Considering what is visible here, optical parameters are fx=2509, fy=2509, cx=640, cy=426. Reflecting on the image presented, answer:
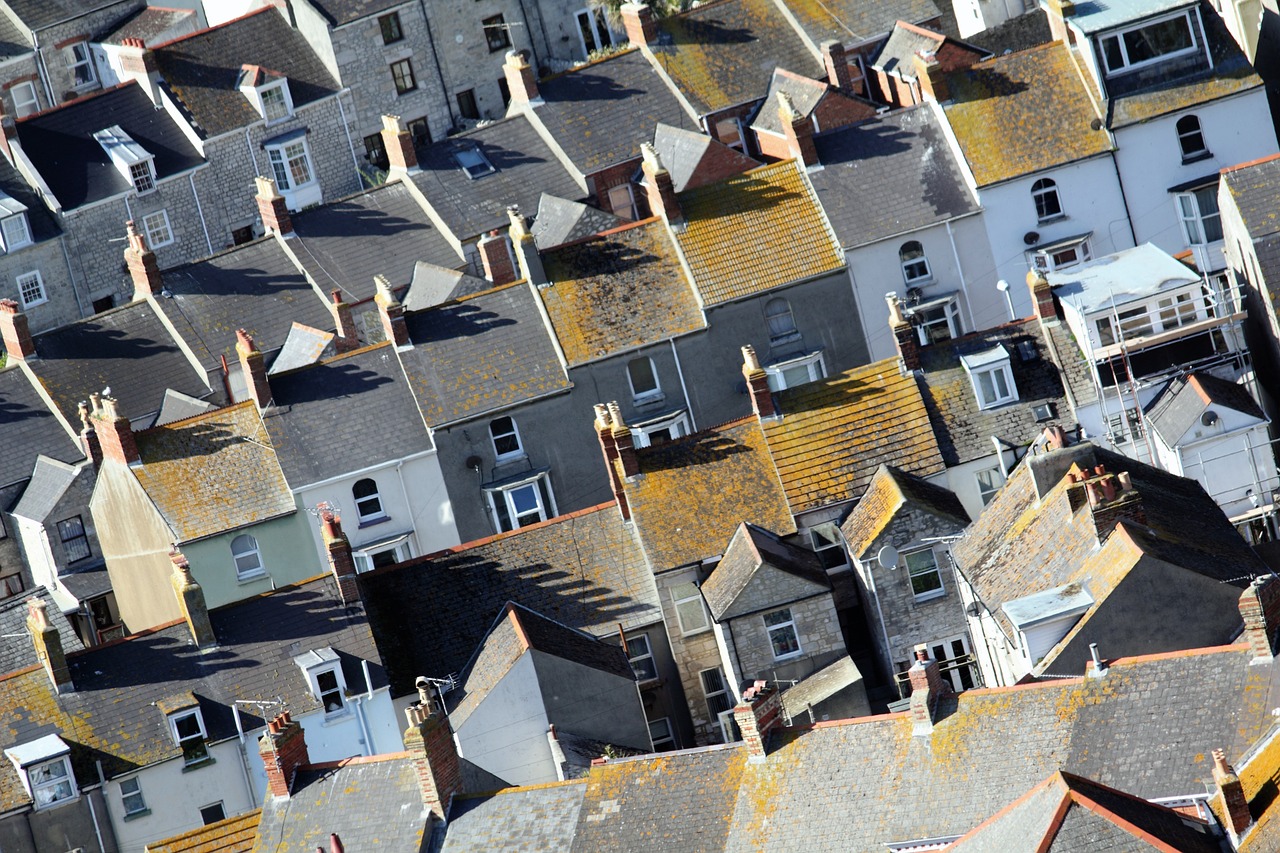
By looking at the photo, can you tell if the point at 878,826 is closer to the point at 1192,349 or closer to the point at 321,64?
the point at 1192,349

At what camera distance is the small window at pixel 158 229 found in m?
87.8

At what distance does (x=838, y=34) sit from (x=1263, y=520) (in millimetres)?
29270

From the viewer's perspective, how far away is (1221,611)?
2072 inches

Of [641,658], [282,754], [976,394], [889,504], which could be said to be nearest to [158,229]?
[641,658]

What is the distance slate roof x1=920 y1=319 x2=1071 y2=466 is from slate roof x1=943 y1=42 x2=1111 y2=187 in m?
7.56

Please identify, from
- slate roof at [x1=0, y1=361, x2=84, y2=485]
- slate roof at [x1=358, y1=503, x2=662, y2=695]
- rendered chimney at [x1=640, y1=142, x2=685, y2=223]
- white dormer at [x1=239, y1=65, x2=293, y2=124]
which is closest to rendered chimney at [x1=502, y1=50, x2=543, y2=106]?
white dormer at [x1=239, y1=65, x2=293, y2=124]

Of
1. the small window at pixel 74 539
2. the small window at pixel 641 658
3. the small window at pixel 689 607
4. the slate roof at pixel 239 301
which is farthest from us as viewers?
the slate roof at pixel 239 301

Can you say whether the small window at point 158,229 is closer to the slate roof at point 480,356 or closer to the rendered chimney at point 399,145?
the rendered chimney at point 399,145

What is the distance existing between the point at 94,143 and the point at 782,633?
37358 millimetres

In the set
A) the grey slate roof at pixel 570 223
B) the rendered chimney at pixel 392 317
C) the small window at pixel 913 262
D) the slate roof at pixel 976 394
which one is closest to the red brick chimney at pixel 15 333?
the rendered chimney at pixel 392 317

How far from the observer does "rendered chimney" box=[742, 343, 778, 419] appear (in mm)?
66062

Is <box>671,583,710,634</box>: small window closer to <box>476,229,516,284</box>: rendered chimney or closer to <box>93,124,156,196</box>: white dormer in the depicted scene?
<box>476,229,516,284</box>: rendered chimney

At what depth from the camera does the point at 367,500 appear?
70.1 metres

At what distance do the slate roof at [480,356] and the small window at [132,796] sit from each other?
13.9 metres
